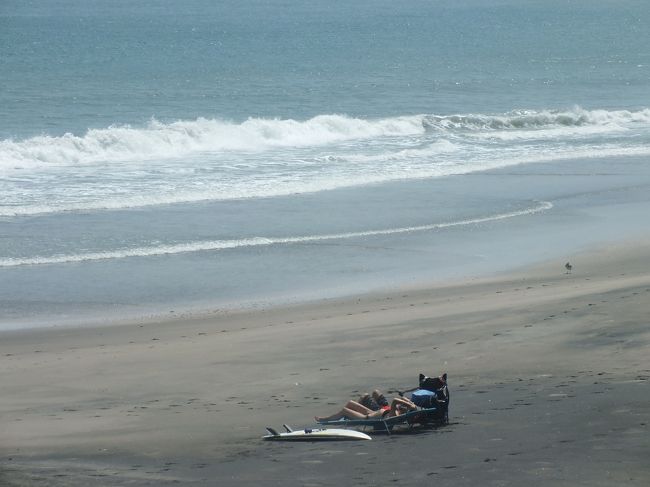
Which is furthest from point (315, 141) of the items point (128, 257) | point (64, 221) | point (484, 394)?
point (484, 394)

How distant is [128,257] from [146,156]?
555 inches

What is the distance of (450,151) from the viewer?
34938 mm

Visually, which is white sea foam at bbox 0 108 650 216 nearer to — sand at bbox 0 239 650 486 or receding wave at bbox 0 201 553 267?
receding wave at bbox 0 201 553 267

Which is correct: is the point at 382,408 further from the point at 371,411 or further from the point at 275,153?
the point at 275,153

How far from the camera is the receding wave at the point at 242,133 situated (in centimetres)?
3381

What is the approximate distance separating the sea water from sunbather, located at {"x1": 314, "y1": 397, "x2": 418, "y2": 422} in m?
6.50

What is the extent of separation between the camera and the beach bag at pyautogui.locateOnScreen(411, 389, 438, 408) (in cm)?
1126

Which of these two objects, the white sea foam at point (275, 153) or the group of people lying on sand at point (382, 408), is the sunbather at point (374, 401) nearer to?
the group of people lying on sand at point (382, 408)

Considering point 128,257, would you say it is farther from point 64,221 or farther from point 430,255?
point 430,255

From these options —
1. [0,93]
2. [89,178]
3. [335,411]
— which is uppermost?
[0,93]

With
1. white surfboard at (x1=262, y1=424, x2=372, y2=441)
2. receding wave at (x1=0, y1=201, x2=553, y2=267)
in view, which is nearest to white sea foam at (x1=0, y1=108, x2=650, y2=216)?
receding wave at (x1=0, y1=201, x2=553, y2=267)

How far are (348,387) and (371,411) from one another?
1450 mm

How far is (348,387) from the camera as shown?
42.3 feet

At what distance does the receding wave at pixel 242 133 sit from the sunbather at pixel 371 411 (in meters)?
21.4
